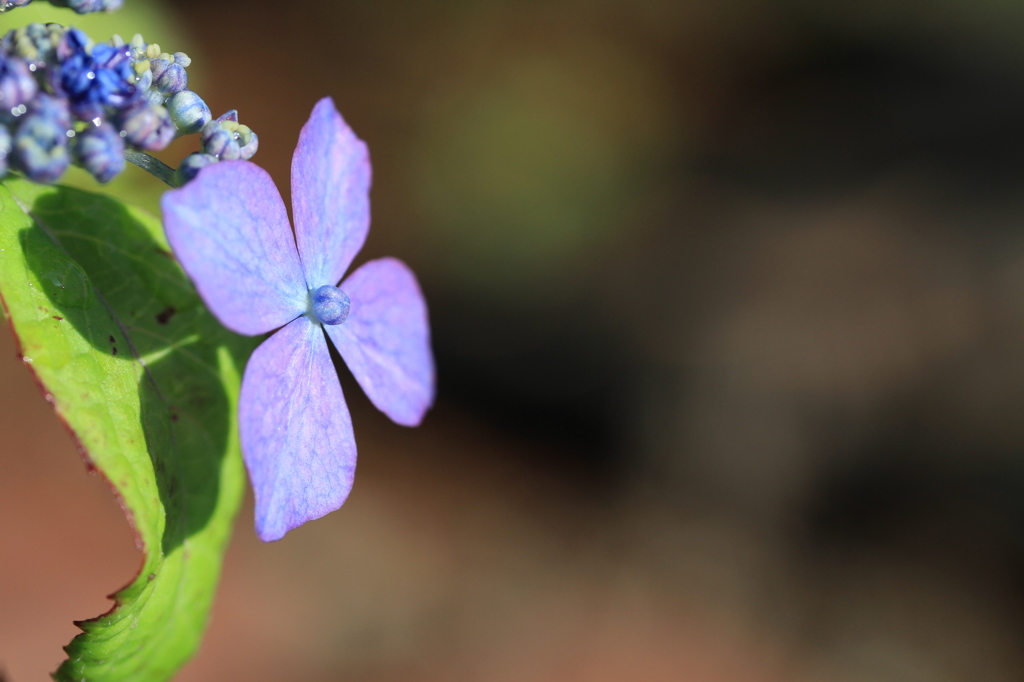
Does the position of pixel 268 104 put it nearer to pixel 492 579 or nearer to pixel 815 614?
pixel 492 579

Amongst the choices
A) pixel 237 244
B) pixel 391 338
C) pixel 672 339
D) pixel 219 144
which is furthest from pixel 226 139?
pixel 672 339

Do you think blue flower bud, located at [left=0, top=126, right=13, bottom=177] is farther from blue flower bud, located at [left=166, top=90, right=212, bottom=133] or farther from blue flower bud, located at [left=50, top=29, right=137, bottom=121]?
blue flower bud, located at [left=166, top=90, right=212, bottom=133]

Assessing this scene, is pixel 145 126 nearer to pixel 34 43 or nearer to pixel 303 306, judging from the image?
pixel 34 43

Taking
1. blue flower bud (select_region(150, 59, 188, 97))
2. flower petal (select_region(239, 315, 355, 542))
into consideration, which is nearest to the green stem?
blue flower bud (select_region(150, 59, 188, 97))

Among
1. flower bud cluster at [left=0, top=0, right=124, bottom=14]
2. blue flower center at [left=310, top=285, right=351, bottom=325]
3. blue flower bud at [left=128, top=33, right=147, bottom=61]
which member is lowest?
blue flower center at [left=310, top=285, right=351, bottom=325]

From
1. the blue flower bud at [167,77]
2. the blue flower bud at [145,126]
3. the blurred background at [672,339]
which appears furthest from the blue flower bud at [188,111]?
the blurred background at [672,339]

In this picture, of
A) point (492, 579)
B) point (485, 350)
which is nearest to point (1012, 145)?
point (485, 350)

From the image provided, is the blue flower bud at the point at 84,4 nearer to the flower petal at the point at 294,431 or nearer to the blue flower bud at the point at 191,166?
the blue flower bud at the point at 191,166

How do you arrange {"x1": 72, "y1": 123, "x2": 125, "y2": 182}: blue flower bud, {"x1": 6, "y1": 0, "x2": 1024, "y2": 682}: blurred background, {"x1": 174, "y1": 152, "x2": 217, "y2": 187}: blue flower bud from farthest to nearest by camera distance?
{"x1": 6, "y1": 0, "x2": 1024, "y2": 682}: blurred background, {"x1": 174, "y1": 152, "x2": 217, "y2": 187}: blue flower bud, {"x1": 72, "y1": 123, "x2": 125, "y2": 182}: blue flower bud
